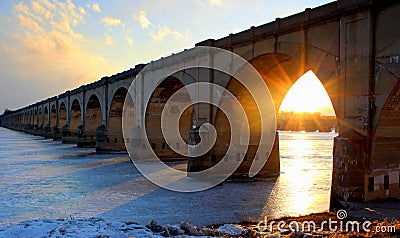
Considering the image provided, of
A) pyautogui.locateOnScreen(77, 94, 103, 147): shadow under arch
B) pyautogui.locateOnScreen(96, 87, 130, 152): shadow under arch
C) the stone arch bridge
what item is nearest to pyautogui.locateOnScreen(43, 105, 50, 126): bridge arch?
pyautogui.locateOnScreen(77, 94, 103, 147): shadow under arch

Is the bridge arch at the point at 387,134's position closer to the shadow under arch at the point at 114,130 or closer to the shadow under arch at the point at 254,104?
the shadow under arch at the point at 254,104

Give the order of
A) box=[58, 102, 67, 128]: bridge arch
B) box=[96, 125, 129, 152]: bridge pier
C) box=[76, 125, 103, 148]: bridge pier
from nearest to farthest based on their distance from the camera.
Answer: box=[96, 125, 129, 152]: bridge pier < box=[76, 125, 103, 148]: bridge pier < box=[58, 102, 67, 128]: bridge arch

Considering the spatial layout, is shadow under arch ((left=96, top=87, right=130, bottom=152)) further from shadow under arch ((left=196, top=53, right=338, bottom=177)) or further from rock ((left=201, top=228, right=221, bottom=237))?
rock ((left=201, top=228, right=221, bottom=237))

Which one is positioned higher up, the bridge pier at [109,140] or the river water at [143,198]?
the bridge pier at [109,140]

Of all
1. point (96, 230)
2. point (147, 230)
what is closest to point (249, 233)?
point (147, 230)

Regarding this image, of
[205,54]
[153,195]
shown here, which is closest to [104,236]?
[153,195]

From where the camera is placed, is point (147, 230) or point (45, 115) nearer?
point (147, 230)

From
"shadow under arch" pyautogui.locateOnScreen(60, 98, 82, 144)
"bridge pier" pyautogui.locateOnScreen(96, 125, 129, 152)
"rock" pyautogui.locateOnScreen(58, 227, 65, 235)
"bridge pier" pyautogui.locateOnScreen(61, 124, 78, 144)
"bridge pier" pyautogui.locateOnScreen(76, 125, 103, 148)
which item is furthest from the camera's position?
"shadow under arch" pyautogui.locateOnScreen(60, 98, 82, 144)

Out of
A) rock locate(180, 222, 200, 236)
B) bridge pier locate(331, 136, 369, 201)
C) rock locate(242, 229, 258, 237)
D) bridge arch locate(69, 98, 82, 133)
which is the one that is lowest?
rock locate(242, 229, 258, 237)

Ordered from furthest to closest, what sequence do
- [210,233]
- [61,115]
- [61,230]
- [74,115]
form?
[61,115] < [74,115] < [210,233] < [61,230]

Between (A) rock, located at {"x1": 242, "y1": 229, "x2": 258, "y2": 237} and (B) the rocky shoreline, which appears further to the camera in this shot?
(A) rock, located at {"x1": 242, "y1": 229, "x2": 258, "y2": 237}

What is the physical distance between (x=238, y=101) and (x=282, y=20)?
548 centimetres

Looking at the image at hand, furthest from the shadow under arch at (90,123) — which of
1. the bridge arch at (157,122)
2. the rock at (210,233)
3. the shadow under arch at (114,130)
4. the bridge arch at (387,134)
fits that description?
the rock at (210,233)

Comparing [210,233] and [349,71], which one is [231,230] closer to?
[210,233]
